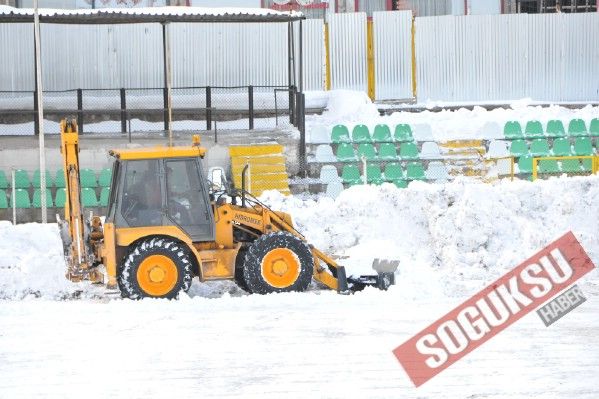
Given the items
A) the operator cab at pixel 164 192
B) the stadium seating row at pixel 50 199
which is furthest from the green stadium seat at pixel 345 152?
the operator cab at pixel 164 192

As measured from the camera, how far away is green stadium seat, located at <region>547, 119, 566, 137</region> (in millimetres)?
30969

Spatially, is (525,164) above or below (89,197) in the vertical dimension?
above

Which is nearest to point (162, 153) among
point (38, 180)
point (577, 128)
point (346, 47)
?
point (38, 180)

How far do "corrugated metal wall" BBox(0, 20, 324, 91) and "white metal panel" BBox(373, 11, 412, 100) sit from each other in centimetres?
269

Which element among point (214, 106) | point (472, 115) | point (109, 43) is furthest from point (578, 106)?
point (109, 43)

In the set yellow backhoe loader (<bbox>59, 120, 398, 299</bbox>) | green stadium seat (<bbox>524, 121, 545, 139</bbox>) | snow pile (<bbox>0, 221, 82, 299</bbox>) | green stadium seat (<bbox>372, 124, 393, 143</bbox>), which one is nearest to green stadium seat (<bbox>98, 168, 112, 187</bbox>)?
green stadium seat (<bbox>372, 124, 393, 143</bbox>)

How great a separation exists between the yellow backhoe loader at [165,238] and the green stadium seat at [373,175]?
10.9 m

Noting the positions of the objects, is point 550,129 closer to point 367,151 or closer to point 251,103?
point 367,151

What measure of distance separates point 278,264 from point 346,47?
17.9 metres

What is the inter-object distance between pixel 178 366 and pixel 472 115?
20421 mm

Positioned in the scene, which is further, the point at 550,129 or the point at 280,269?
the point at 550,129

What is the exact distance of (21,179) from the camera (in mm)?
27547

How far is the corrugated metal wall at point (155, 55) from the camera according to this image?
108 ft

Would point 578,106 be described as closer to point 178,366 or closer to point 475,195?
point 475,195
